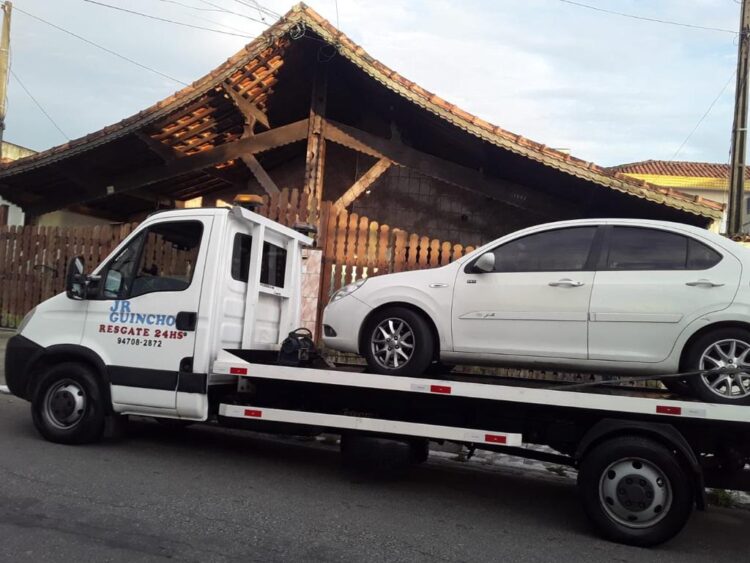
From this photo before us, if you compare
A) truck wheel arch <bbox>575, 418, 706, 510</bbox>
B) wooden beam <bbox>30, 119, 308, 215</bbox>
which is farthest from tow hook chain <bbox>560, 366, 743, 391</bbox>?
wooden beam <bbox>30, 119, 308, 215</bbox>

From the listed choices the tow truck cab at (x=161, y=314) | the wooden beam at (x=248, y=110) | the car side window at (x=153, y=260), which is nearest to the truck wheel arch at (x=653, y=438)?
the tow truck cab at (x=161, y=314)

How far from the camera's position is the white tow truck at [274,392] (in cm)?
441

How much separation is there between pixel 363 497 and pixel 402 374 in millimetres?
1052

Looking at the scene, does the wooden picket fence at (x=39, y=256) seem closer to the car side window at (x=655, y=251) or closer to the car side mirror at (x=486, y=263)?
the car side mirror at (x=486, y=263)

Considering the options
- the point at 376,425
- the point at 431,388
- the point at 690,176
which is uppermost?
the point at 690,176

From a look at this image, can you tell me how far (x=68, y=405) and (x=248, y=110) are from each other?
7.57 metres

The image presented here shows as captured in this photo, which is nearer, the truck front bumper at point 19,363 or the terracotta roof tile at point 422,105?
the truck front bumper at point 19,363

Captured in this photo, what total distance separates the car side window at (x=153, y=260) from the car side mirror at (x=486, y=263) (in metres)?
2.53

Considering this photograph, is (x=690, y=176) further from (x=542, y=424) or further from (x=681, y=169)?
(x=542, y=424)

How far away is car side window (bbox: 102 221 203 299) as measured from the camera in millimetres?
5758

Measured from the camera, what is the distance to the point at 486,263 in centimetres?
531

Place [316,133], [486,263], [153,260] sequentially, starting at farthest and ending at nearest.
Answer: [316,133] < [153,260] < [486,263]

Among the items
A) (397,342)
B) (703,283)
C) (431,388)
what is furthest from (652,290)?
(397,342)

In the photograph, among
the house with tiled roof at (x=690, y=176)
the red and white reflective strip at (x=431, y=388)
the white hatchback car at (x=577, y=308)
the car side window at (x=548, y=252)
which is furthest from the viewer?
the house with tiled roof at (x=690, y=176)
